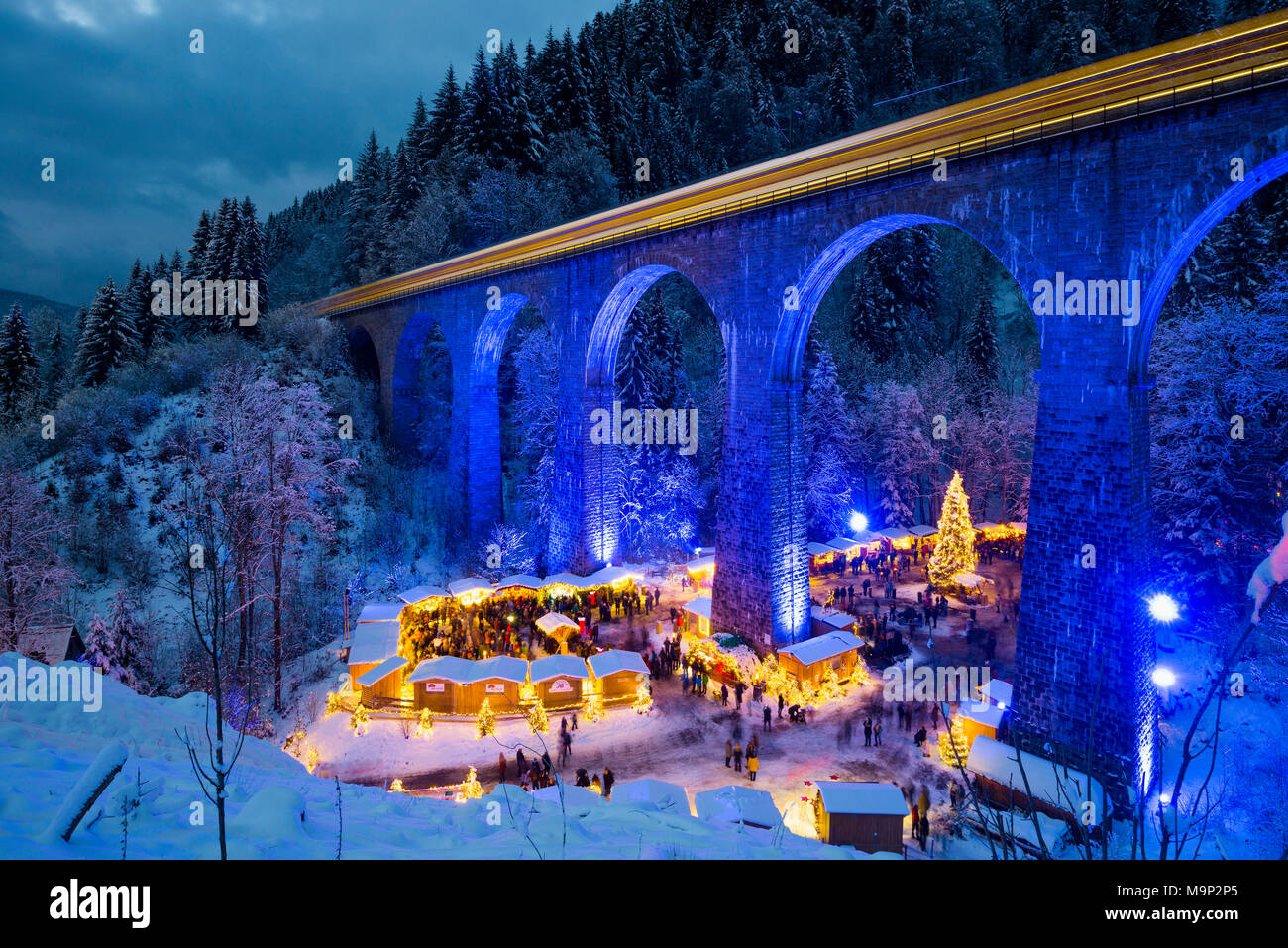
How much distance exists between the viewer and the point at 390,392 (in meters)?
35.2

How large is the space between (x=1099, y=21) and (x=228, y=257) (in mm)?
59234

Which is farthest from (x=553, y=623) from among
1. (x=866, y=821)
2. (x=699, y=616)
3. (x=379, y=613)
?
(x=866, y=821)

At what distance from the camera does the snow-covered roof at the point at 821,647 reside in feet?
51.9

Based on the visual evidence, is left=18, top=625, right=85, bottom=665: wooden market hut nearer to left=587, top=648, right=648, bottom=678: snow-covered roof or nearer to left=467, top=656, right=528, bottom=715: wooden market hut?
left=467, top=656, right=528, bottom=715: wooden market hut

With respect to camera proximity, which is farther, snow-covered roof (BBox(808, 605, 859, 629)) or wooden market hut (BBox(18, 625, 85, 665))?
snow-covered roof (BBox(808, 605, 859, 629))

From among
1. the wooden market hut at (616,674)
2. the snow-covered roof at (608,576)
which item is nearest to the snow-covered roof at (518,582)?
the snow-covered roof at (608,576)

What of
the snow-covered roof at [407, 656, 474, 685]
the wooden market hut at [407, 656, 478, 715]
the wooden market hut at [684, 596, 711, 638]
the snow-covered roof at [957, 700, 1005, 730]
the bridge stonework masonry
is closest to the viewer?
the bridge stonework masonry

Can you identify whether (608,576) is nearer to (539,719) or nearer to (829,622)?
(539,719)

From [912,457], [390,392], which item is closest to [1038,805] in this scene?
[912,457]

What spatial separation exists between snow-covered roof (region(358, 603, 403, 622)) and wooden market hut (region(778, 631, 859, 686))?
11.7 m

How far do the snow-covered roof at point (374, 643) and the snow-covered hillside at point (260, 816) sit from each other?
29.0 feet

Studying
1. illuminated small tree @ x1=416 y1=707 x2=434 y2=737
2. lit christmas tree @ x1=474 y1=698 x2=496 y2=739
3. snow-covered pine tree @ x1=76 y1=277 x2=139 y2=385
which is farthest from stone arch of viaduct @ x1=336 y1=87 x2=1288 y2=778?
snow-covered pine tree @ x1=76 y1=277 x2=139 y2=385

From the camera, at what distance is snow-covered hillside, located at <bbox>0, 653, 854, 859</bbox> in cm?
429

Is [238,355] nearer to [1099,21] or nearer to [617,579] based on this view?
[617,579]
